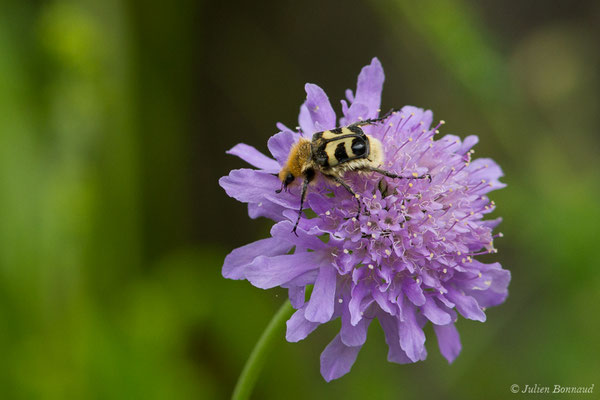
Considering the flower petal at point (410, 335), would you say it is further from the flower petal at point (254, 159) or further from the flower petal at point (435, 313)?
the flower petal at point (254, 159)

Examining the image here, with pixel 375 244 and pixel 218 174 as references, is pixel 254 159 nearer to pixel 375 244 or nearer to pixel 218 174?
pixel 375 244

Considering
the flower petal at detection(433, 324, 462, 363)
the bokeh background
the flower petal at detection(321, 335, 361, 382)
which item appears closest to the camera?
the flower petal at detection(321, 335, 361, 382)

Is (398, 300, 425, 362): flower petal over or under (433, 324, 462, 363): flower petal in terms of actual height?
over

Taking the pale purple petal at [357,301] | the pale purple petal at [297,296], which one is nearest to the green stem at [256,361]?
the pale purple petal at [297,296]

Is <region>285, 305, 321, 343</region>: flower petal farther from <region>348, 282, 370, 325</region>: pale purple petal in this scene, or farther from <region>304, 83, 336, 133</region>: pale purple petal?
<region>304, 83, 336, 133</region>: pale purple petal

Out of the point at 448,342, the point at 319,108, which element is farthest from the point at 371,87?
the point at 448,342

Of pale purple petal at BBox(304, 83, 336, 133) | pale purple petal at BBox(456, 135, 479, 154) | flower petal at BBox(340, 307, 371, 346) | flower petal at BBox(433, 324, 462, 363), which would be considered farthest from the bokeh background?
pale purple petal at BBox(304, 83, 336, 133)
